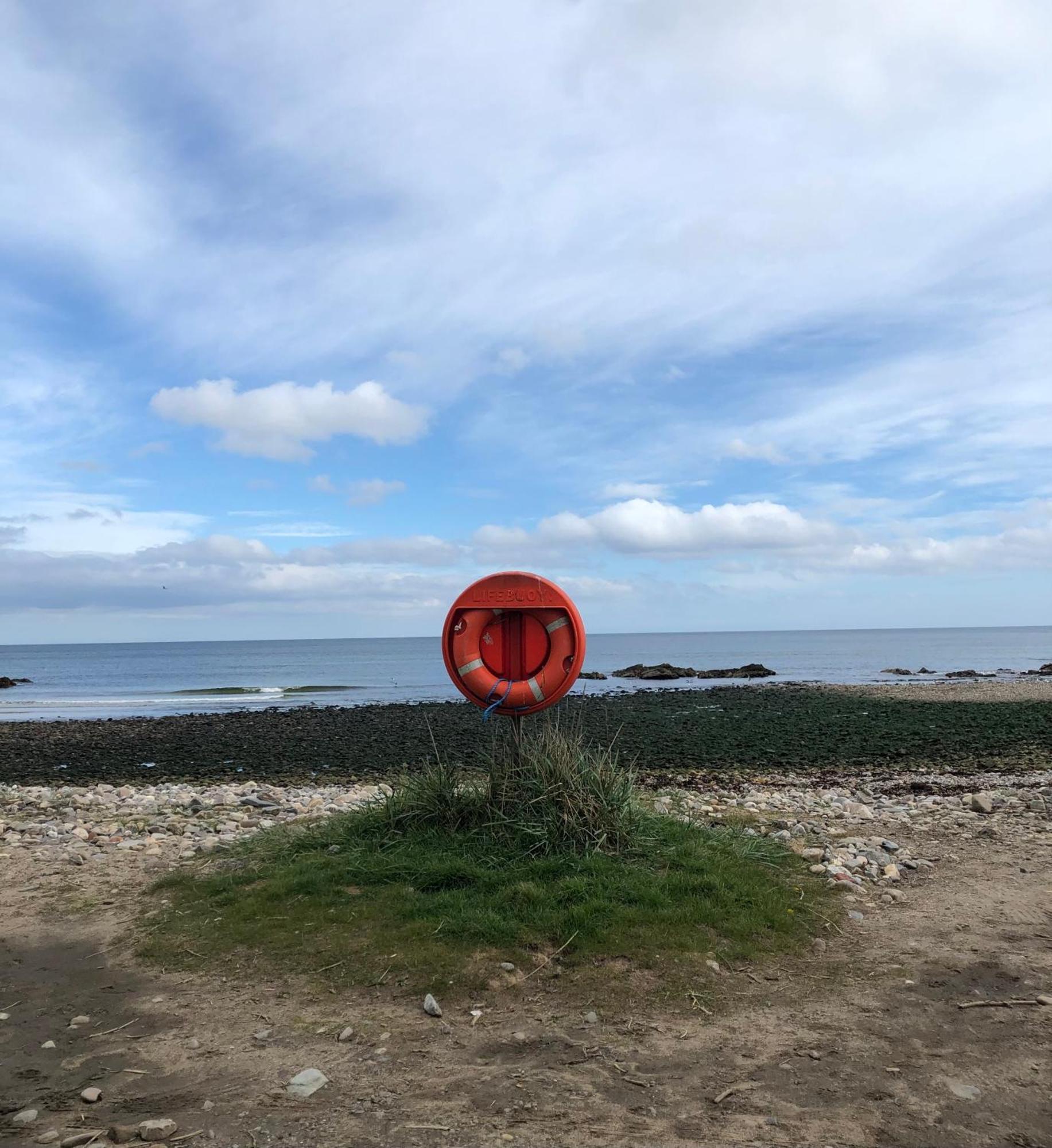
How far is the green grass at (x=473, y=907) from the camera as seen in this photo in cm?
475

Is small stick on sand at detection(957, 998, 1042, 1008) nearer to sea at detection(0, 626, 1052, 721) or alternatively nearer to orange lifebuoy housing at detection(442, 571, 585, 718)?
orange lifebuoy housing at detection(442, 571, 585, 718)

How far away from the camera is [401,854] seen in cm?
595

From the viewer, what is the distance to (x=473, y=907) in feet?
17.0

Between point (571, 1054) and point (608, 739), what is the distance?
52.3 ft

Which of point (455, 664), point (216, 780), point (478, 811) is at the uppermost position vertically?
point (455, 664)

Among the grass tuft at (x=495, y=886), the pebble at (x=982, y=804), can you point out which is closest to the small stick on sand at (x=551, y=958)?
the grass tuft at (x=495, y=886)

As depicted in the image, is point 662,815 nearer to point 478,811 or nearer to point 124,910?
point 478,811

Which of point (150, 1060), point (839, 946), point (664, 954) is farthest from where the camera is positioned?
point (839, 946)

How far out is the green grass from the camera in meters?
4.75

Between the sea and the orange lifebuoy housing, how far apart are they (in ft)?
73.0

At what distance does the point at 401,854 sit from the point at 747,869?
2272 mm

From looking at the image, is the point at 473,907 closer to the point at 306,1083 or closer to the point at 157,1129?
the point at 306,1083

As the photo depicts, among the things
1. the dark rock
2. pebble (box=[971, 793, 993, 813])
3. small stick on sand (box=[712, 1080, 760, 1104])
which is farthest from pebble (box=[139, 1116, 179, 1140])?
the dark rock

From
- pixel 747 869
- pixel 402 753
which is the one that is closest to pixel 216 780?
pixel 402 753
